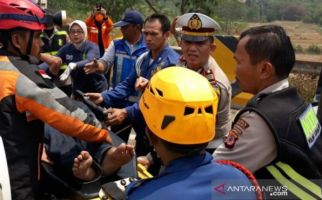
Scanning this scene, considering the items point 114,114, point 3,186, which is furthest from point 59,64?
point 3,186

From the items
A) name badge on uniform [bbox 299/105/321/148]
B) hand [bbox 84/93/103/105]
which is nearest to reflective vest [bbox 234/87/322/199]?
name badge on uniform [bbox 299/105/321/148]

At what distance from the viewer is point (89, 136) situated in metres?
2.57

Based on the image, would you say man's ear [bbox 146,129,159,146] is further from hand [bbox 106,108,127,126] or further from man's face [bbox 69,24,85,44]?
man's face [bbox 69,24,85,44]

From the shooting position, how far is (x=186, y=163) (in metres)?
1.59

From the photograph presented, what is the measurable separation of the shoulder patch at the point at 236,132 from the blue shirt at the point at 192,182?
12.9 inches

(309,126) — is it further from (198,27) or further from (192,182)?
(198,27)

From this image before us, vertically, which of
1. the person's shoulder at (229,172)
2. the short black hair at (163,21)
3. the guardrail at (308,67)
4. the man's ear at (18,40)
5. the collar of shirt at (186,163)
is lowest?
the guardrail at (308,67)

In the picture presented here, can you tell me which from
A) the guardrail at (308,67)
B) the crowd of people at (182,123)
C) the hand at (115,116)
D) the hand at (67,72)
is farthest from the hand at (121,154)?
the guardrail at (308,67)

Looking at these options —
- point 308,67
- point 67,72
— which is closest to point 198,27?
point 67,72

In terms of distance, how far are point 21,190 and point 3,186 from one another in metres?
0.34

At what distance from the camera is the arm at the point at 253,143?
185cm

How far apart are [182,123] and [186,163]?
5.7 inches

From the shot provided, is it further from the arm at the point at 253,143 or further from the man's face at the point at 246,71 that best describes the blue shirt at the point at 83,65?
the arm at the point at 253,143

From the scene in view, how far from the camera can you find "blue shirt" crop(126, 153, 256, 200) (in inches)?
59.6
